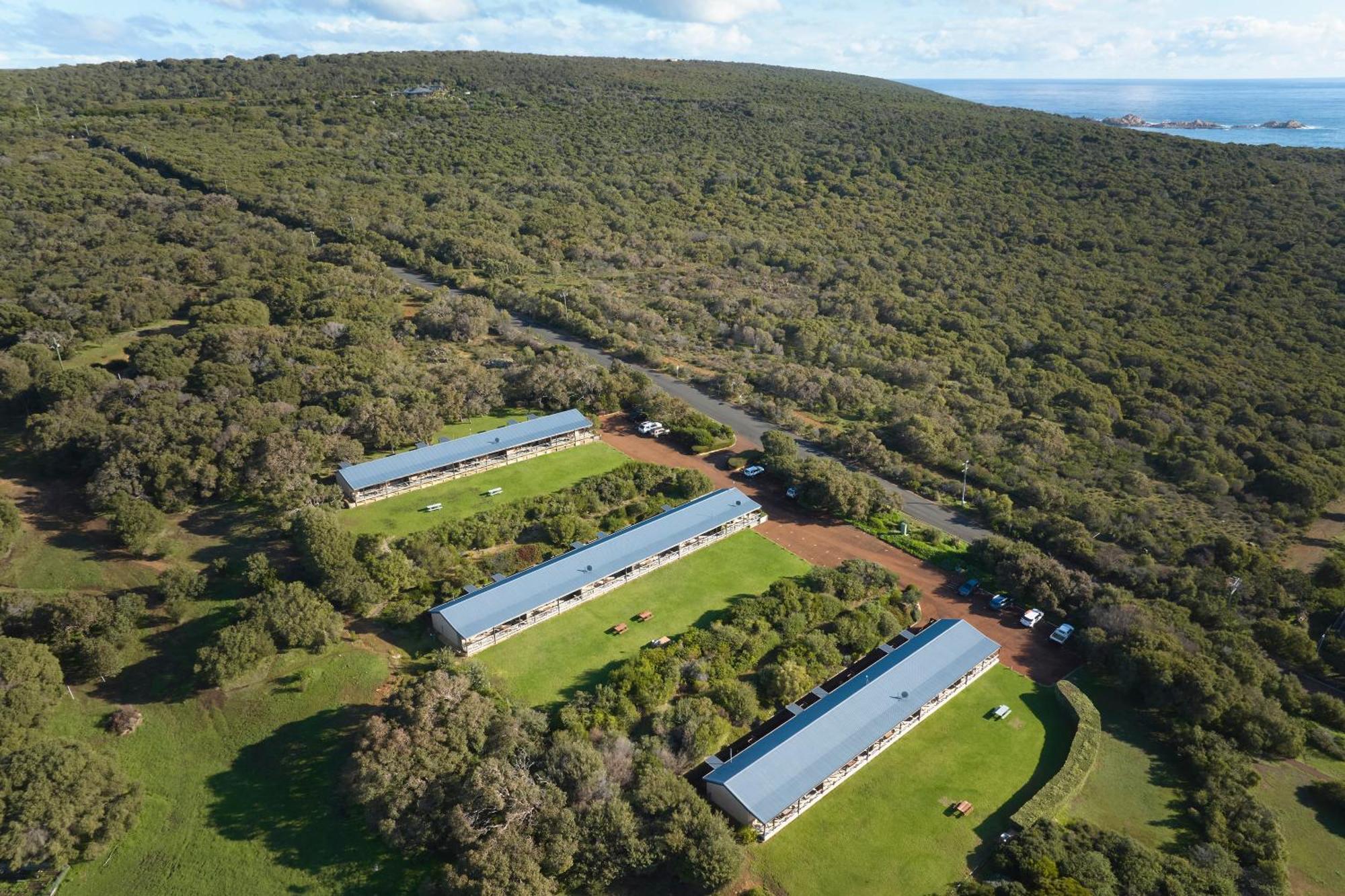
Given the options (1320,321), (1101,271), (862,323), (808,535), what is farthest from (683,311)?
(1320,321)

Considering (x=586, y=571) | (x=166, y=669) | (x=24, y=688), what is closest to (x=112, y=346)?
(x=166, y=669)

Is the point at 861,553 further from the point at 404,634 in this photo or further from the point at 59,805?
the point at 59,805

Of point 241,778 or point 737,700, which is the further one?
point 737,700

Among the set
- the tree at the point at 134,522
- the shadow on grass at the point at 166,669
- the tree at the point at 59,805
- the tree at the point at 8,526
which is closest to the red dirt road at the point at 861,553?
the shadow on grass at the point at 166,669

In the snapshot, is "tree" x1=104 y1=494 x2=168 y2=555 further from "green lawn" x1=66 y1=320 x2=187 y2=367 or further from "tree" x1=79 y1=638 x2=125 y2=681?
"green lawn" x1=66 y1=320 x2=187 y2=367

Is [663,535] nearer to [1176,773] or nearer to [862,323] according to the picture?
[1176,773]

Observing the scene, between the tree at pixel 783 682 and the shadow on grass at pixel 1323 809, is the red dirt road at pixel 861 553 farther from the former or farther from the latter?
the tree at pixel 783 682
